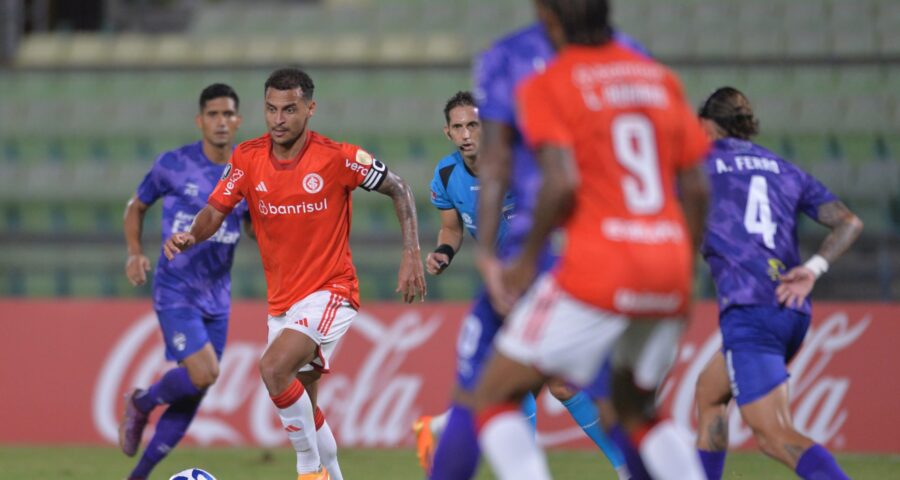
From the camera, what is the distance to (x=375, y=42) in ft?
54.0

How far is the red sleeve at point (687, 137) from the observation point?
4.07 metres

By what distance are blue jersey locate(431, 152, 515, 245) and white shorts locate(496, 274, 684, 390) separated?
2675 millimetres

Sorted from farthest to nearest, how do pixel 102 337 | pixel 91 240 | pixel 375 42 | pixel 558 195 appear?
pixel 375 42 → pixel 91 240 → pixel 102 337 → pixel 558 195

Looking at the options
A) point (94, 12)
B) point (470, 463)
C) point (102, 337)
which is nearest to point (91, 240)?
point (102, 337)

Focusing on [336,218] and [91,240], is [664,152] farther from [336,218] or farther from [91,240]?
[91,240]

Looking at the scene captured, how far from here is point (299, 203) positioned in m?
6.71

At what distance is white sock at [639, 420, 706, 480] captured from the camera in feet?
13.4

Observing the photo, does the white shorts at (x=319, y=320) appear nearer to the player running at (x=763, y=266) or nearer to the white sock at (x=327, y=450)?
the white sock at (x=327, y=450)

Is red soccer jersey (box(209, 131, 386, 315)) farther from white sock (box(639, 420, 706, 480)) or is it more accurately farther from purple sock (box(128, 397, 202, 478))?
white sock (box(639, 420, 706, 480))

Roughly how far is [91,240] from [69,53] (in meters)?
4.99

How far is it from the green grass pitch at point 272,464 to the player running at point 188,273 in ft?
2.76

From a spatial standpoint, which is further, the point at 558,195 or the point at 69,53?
the point at 69,53

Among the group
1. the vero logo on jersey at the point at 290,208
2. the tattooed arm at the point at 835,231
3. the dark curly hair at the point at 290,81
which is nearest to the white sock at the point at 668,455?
the tattooed arm at the point at 835,231

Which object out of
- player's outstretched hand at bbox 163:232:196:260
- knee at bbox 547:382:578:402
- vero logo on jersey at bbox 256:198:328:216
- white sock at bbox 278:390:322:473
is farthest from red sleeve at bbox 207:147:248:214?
knee at bbox 547:382:578:402
